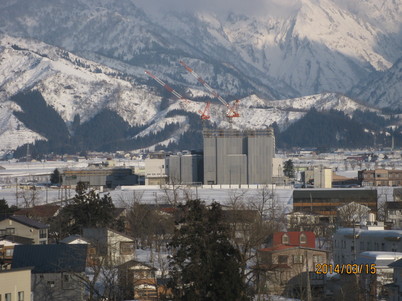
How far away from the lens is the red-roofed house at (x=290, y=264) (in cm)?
3997

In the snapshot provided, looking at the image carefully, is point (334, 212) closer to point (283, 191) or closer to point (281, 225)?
point (281, 225)

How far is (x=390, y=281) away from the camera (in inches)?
1526

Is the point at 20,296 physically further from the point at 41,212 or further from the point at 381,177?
the point at 381,177

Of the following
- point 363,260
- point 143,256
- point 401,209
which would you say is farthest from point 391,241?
point 401,209

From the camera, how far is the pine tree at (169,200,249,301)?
31109 mm

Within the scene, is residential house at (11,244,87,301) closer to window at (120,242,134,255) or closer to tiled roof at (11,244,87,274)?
tiled roof at (11,244,87,274)

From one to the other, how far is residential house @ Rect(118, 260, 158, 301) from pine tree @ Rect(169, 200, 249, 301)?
582cm

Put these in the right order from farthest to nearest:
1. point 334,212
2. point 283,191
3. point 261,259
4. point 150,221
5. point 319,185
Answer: point 319,185 < point 283,191 < point 334,212 < point 150,221 < point 261,259

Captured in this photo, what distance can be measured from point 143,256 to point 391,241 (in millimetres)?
9191

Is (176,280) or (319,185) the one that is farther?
(319,185)

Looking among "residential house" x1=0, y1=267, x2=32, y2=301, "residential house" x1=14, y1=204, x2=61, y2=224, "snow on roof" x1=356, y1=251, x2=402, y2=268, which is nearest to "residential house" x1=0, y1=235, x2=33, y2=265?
"residential house" x1=0, y1=267, x2=32, y2=301

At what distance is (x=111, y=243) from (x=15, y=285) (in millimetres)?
17473

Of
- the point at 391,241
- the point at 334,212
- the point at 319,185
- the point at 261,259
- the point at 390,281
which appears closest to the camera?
the point at 390,281

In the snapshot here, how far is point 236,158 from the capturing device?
128625mm
